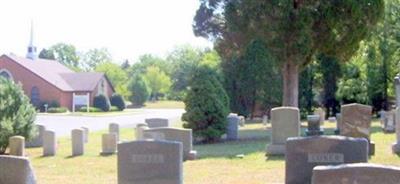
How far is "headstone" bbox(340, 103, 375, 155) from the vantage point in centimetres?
1636

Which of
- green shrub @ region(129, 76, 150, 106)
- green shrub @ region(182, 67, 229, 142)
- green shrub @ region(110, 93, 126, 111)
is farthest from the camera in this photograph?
green shrub @ region(129, 76, 150, 106)

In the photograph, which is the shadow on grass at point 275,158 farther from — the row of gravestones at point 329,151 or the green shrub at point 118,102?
the green shrub at point 118,102

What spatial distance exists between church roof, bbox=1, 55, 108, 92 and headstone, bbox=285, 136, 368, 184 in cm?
5688

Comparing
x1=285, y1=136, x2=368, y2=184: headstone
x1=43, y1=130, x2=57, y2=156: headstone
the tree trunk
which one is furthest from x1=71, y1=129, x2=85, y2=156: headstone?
the tree trunk

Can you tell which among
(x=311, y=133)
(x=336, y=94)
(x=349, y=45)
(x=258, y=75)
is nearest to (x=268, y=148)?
(x=311, y=133)

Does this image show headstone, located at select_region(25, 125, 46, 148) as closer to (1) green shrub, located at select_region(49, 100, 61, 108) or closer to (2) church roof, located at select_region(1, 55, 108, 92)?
Answer: (1) green shrub, located at select_region(49, 100, 61, 108)

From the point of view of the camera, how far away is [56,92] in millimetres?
64625

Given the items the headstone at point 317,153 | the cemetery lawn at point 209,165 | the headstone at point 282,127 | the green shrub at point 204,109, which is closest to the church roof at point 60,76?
the green shrub at point 204,109

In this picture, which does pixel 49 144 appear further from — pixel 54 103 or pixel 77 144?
pixel 54 103

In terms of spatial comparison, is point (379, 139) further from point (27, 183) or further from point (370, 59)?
point (370, 59)

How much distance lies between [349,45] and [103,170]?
16.3 m

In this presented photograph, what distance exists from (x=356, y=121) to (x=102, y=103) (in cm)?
5228

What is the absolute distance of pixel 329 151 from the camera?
32.6 ft

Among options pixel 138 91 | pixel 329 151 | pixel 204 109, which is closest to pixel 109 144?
pixel 204 109
